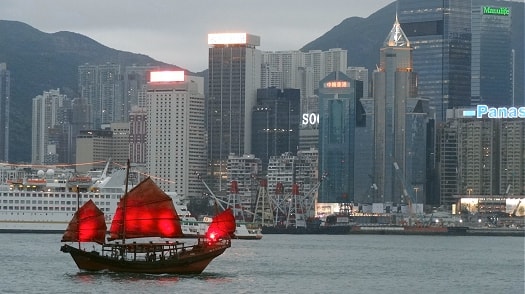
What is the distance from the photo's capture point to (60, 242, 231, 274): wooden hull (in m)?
96.3

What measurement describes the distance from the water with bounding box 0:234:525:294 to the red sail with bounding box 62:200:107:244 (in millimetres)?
2632

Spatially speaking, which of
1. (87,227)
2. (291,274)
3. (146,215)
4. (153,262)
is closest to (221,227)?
(291,274)

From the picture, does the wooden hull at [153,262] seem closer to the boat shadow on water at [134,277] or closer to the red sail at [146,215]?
the boat shadow on water at [134,277]

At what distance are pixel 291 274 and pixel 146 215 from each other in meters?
14.5

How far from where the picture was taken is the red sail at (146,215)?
98375 millimetres

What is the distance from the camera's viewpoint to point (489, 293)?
9612cm

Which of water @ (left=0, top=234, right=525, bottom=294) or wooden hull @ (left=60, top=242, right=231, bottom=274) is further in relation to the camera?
wooden hull @ (left=60, top=242, right=231, bottom=274)

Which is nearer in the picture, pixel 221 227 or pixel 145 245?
pixel 145 245

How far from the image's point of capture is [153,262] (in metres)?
96.2

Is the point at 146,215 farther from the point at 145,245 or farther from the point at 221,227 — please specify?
the point at 221,227

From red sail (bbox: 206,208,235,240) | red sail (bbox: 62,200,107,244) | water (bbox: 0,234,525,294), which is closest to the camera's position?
water (bbox: 0,234,525,294)

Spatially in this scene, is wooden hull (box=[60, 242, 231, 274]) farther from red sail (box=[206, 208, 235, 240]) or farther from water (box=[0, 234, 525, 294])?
red sail (box=[206, 208, 235, 240])

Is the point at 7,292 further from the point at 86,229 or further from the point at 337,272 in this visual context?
the point at 337,272

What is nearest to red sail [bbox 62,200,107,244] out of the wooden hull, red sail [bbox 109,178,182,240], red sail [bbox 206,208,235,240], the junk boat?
the junk boat
